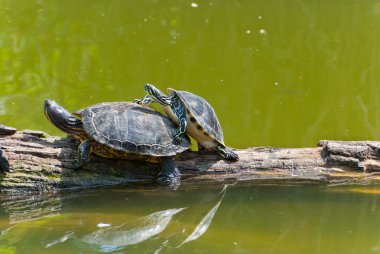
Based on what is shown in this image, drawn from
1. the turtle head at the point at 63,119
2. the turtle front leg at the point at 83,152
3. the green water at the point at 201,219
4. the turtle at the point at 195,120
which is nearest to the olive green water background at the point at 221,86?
the green water at the point at 201,219

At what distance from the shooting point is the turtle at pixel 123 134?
422 centimetres

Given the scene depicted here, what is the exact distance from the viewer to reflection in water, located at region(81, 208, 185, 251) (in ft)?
11.3

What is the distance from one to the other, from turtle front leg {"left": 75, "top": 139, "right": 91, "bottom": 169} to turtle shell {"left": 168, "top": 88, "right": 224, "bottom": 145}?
78 cm

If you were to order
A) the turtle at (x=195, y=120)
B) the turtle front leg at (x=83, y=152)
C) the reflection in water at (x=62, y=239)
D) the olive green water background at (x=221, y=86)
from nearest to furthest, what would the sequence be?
the reflection in water at (x=62, y=239)
the olive green water background at (x=221, y=86)
the turtle front leg at (x=83, y=152)
the turtle at (x=195, y=120)

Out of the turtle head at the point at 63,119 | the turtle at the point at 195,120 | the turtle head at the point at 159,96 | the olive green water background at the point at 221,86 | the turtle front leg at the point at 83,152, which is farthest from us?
the turtle head at the point at 159,96

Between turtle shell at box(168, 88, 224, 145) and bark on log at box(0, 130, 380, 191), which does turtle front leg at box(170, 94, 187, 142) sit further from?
bark on log at box(0, 130, 380, 191)

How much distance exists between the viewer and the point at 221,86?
706 centimetres

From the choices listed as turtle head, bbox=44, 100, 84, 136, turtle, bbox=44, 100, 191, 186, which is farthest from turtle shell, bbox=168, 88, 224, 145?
turtle head, bbox=44, 100, 84, 136

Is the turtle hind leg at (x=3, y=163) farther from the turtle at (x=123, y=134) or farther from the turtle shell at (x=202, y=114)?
the turtle shell at (x=202, y=114)

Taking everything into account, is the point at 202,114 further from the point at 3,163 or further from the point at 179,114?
the point at 3,163

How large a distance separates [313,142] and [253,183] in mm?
1397

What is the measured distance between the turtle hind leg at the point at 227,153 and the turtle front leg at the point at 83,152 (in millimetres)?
966

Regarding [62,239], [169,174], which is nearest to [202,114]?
[169,174]

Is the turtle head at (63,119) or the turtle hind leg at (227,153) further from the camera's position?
the turtle hind leg at (227,153)
